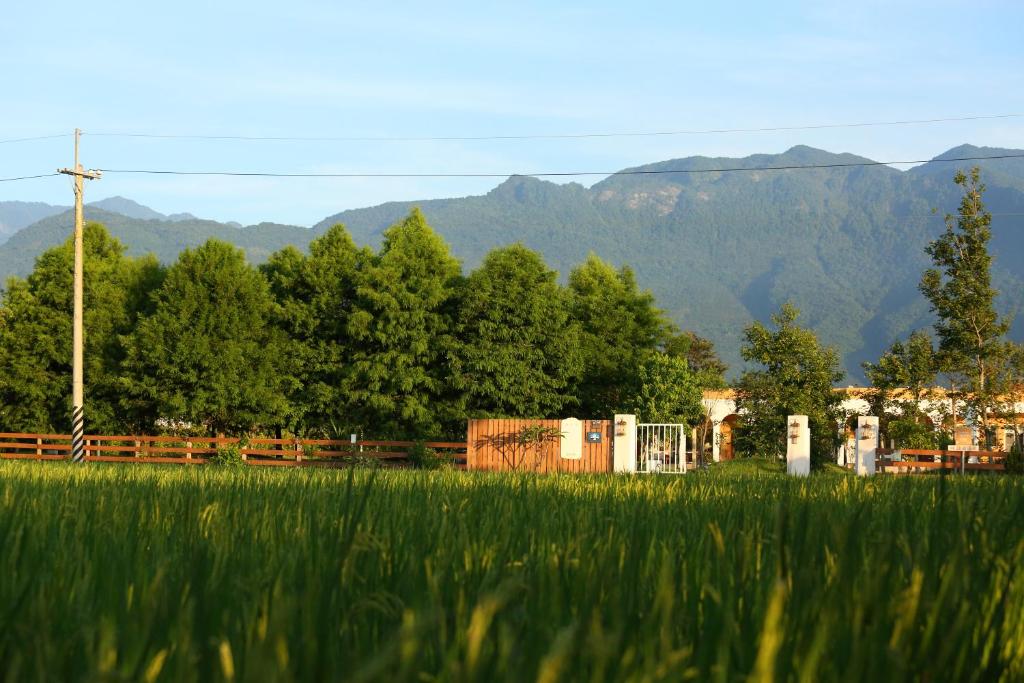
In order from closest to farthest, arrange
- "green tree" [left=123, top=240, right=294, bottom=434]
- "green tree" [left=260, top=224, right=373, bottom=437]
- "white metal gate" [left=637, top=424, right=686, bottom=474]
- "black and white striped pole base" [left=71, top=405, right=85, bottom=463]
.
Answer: "black and white striped pole base" [left=71, top=405, right=85, bottom=463]
"white metal gate" [left=637, top=424, right=686, bottom=474]
"green tree" [left=123, top=240, right=294, bottom=434]
"green tree" [left=260, top=224, right=373, bottom=437]

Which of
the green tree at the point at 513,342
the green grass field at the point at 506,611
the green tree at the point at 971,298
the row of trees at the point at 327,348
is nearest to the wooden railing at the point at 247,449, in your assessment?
the row of trees at the point at 327,348

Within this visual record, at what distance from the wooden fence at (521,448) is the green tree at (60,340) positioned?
11.6 meters

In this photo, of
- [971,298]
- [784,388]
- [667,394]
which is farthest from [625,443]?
[971,298]

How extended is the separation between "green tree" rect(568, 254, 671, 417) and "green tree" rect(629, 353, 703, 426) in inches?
32.8

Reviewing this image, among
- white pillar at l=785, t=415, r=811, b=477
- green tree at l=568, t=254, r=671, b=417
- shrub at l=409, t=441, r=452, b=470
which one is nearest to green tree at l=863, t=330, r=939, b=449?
white pillar at l=785, t=415, r=811, b=477

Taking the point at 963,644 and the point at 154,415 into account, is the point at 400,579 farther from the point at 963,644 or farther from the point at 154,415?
the point at 154,415

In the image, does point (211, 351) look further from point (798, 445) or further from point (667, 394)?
point (798, 445)

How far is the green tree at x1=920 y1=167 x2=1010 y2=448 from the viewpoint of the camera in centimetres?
3106

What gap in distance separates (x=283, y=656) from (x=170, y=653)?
40cm

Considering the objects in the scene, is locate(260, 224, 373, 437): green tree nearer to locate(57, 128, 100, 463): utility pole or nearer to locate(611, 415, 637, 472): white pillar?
locate(57, 128, 100, 463): utility pole

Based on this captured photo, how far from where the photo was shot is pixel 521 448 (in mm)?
27406

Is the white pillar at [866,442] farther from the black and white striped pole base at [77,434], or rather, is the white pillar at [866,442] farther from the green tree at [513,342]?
the black and white striped pole base at [77,434]

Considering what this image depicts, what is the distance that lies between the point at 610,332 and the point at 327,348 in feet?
30.4

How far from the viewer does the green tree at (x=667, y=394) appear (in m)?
31.0
